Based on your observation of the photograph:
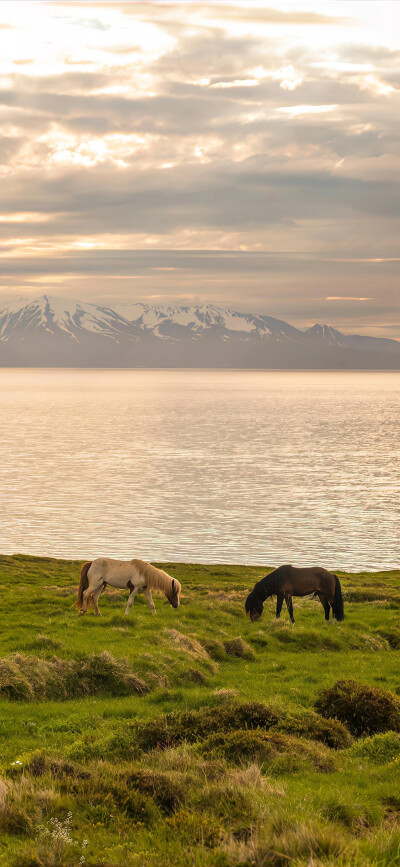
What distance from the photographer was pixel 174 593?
85.9 ft

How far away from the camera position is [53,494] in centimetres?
9144

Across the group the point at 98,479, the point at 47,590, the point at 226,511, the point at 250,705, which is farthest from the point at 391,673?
the point at 98,479

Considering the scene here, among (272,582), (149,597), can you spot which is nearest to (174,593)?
(149,597)

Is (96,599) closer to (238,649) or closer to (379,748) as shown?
(238,649)

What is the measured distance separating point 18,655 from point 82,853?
1011 cm

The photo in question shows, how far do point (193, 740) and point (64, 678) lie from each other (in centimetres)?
530

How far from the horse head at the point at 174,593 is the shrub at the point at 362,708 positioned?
1004cm

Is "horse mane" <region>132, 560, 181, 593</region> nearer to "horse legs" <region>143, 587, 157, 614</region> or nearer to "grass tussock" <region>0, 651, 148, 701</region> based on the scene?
"horse legs" <region>143, 587, 157, 614</region>

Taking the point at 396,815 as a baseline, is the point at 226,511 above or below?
below

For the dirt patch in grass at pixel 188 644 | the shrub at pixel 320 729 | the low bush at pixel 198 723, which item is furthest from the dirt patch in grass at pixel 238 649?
the shrub at pixel 320 729

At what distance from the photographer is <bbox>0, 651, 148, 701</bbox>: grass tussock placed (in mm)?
A: 16953

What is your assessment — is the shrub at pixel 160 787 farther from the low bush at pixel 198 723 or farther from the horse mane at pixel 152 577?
the horse mane at pixel 152 577

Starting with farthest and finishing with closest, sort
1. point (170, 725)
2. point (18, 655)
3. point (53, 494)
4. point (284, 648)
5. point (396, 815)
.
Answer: point (53, 494)
point (284, 648)
point (18, 655)
point (170, 725)
point (396, 815)

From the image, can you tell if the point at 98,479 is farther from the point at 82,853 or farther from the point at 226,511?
the point at 82,853
